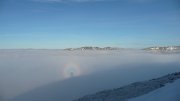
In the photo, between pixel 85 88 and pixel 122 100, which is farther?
pixel 85 88

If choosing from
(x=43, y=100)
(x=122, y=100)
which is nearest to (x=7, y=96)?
(x=43, y=100)

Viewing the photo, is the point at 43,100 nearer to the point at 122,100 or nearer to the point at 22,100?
the point at 22,100

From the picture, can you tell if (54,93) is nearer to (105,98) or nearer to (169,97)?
(105,98)

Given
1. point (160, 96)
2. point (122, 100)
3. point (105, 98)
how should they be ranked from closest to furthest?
point (160, 96) < point (122, 100) < point (105, 98)

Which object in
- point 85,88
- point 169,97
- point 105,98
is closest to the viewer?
point 169,97

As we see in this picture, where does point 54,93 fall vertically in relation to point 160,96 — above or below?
below

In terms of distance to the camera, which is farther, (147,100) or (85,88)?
(85,88)

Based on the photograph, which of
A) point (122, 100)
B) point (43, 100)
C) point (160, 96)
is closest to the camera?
point (160, 96)

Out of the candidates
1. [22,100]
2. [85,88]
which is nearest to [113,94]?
[22,100]

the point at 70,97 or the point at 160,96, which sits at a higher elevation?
the point at 160,96
